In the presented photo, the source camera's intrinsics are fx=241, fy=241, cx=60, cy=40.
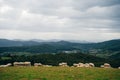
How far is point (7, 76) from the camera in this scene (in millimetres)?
37281

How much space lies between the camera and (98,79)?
35062mm

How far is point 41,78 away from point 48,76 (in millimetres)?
1835

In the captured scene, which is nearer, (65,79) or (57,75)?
(65,79)

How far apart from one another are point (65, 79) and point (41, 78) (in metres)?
3.61

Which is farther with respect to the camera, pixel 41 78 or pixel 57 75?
pixel 57 75

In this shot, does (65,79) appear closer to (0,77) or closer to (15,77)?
(15,77)

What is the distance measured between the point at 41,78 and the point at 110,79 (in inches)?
396

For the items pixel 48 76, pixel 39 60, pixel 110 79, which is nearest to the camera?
pixel 110 79

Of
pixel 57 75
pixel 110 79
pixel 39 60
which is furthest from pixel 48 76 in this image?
pixel 39 60

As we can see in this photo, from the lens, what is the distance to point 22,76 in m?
37.0

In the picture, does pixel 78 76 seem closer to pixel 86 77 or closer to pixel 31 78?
pixel 86 77

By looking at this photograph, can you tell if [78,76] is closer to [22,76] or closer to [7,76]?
[22,76]

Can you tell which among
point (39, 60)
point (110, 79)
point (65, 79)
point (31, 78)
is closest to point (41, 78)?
point (31, 78)

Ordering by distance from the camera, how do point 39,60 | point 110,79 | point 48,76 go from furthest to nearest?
1. point 39,60
2. point 48,76
3. point 110,79
